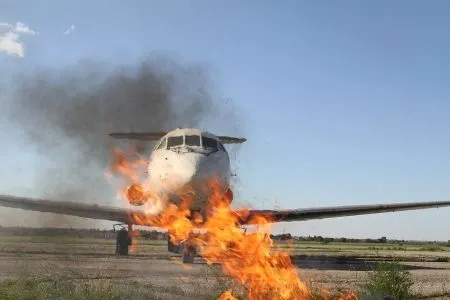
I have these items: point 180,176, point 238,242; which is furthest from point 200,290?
point 180,176

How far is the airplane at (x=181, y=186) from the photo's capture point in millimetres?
18469

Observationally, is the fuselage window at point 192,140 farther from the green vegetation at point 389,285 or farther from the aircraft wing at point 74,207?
the green vegetation at point 389,285

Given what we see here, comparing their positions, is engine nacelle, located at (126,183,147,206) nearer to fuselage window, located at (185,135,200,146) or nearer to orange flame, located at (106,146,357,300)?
orange flame, located at (106,146,357,300)

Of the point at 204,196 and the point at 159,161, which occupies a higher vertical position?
the point at 159,161

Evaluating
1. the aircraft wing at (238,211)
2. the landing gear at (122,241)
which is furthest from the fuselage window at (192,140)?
the landing gear at (122,241)

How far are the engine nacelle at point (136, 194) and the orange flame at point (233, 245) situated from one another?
45 cm

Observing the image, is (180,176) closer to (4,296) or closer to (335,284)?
(335,284)

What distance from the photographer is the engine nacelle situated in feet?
71.5

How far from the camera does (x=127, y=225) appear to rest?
24250 millimetres

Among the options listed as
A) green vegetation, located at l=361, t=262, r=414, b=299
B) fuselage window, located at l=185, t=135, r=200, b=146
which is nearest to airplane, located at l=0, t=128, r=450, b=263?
fuselage window, located at l=185, t=135, r=200, b=146

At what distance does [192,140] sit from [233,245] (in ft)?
28.2

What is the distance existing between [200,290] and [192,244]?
8.00 meters

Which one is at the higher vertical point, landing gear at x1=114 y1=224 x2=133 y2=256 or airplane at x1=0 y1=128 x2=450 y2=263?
airplane at x1=0 y1=128 x2=450 y2=263

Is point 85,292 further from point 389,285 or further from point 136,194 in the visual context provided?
point 136,194
